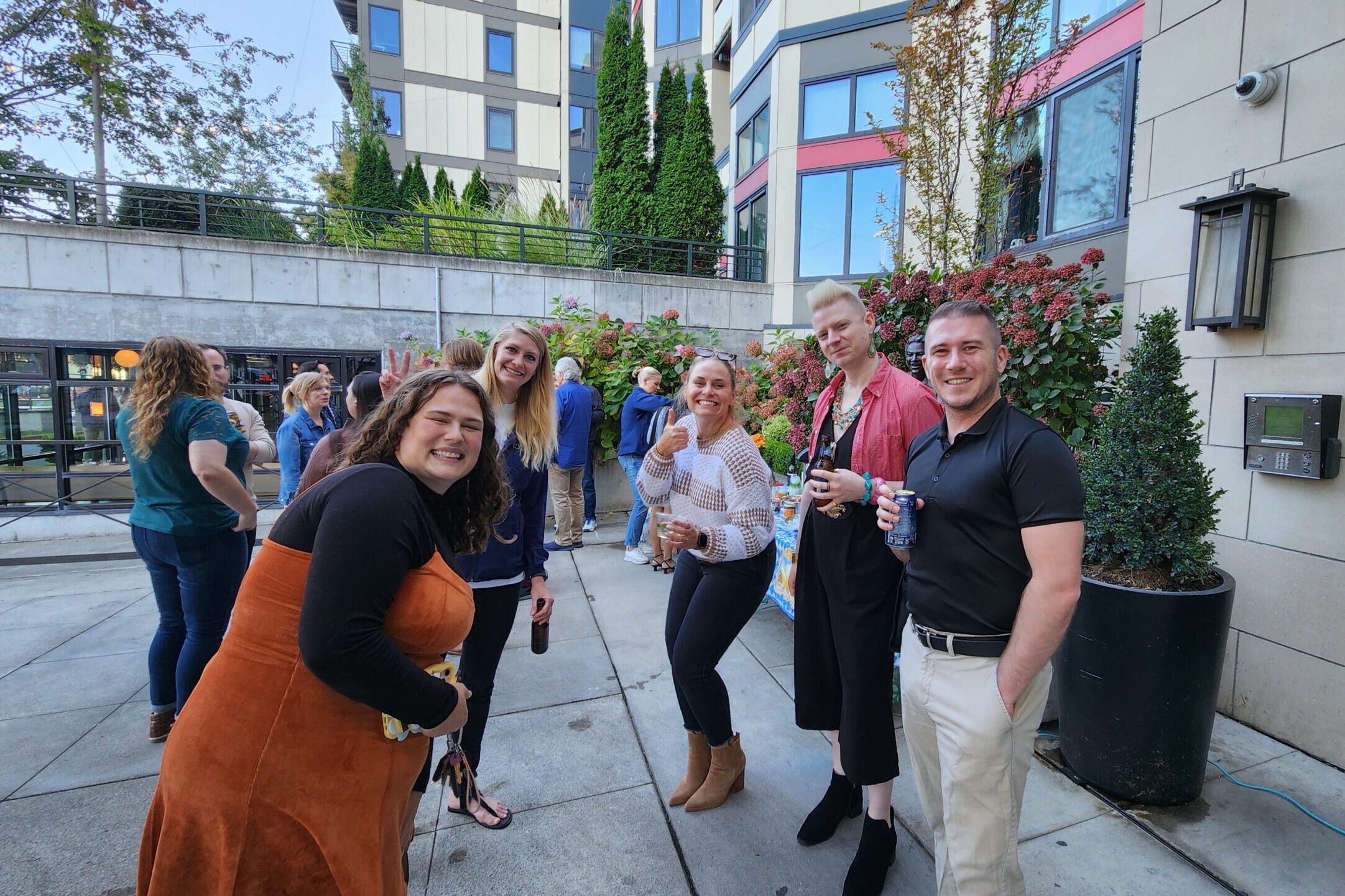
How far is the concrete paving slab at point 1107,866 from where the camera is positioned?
6.88 feet

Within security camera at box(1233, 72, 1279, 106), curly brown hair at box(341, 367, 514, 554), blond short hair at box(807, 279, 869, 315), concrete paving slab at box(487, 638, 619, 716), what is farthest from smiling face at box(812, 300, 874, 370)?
security camera at box(1233, 72, 1279, 106)

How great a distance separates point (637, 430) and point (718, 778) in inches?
172

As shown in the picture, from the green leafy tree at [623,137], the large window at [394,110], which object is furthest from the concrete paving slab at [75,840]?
the large window at [394,110]

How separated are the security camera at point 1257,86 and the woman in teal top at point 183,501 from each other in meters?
5.29

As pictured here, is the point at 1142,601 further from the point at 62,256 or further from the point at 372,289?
the point at 62,256

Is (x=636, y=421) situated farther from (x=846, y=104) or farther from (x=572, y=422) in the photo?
(x=846, y=104)

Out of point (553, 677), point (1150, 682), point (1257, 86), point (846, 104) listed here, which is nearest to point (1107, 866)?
point (1150, 682)

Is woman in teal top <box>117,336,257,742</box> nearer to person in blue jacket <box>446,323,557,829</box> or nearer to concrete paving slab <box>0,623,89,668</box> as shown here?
person in blue jacket <box>446,323,557,829</box>

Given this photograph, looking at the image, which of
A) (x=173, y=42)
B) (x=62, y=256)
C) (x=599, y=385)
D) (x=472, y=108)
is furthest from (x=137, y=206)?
(x=472, y=108)

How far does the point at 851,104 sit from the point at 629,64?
533 centimetres

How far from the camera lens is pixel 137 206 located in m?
8.78

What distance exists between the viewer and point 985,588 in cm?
166

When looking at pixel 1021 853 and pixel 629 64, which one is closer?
pixel 1021 853

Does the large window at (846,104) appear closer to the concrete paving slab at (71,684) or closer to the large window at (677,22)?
the large window at (677,22)
